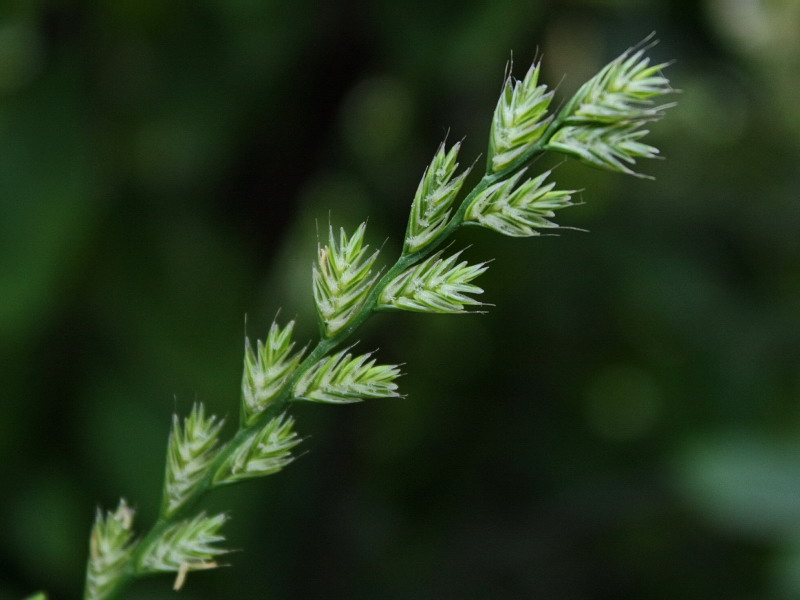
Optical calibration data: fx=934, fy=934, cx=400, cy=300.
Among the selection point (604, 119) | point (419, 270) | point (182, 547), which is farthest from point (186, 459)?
point (604, 119)

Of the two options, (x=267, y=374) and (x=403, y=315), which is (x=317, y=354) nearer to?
(x=267, y=374)

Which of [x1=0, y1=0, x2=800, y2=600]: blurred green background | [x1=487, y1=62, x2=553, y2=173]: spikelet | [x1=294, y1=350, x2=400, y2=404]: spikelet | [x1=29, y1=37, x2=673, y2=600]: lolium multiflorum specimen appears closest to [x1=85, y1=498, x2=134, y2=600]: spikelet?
[x1=29, y1=37, x2=673, y2=600]: lolium multiflorum specimen

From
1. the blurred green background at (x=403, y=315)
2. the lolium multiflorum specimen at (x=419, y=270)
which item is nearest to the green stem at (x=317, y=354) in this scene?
the lolium multiflorum specimen at (x=419, y=270)

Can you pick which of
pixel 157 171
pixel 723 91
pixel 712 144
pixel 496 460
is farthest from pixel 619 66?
pixel 712 144

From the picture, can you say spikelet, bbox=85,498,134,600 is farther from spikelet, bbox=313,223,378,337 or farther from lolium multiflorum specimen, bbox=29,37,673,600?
spikelet, bbox=313,223,378,337

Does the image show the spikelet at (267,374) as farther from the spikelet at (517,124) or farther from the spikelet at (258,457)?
the spikelet at (517,124)

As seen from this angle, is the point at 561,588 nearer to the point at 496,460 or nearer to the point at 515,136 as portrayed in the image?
the point at 496,460

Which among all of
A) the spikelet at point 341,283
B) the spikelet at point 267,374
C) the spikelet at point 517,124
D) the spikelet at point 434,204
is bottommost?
the spikelet at point 267,374
